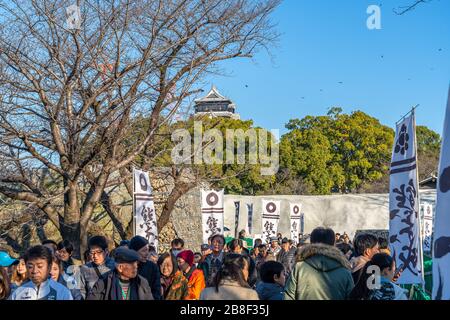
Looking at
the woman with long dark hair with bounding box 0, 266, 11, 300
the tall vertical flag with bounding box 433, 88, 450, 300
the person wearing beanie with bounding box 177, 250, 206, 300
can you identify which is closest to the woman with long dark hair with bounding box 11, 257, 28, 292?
the woman with long dark hair with bounding box 0, 266, 11, 300

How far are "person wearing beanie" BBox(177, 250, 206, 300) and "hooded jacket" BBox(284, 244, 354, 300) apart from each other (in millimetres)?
2074

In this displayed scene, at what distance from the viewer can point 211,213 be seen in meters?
15.8

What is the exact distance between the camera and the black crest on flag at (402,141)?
799cm

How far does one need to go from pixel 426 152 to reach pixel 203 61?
139 ft

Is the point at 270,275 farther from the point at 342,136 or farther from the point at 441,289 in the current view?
the point at 342,136

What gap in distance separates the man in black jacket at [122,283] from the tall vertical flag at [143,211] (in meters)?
5.18

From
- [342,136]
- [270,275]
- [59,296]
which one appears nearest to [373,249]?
[270,275]

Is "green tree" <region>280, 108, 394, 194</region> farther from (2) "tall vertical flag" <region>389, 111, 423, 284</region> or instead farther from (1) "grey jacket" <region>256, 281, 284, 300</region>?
(1) "grey jacket" <region>256, 281, 284, 300</region>

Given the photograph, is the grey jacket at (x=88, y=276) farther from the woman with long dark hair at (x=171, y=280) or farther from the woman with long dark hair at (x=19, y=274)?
the woman with long dark hair at (x=19, y=274)

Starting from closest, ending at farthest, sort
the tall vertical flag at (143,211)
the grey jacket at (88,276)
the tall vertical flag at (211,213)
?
the grey jacket at (88,276)
the tall vertical flag at (143,211)
the tall vertical flag at (211,213)

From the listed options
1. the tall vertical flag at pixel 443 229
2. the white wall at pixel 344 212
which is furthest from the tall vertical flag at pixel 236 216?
the tall vertical flag at pixel 443 229

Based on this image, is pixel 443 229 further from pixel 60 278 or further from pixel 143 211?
pixel 143 211

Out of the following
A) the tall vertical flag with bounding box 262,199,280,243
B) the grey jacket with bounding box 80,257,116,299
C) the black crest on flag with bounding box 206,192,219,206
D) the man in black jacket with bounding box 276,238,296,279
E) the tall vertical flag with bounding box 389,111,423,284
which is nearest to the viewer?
the grey jacket with bounding box 80,257,116,299

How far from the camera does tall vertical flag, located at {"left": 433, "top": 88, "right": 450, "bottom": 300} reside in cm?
374
